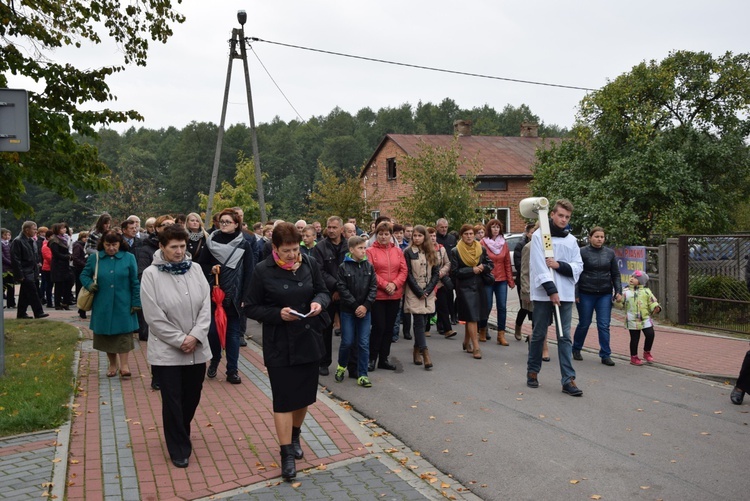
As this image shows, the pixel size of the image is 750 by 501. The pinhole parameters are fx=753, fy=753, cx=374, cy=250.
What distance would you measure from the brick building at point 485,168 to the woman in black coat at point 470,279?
2487 centimetres

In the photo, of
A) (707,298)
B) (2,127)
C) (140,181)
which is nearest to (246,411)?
(2,127)

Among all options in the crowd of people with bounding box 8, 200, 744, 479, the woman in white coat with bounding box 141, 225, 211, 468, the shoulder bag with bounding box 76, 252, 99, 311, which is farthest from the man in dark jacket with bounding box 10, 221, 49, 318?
the woman in white coat with bounding box 141, 225, 211, 468

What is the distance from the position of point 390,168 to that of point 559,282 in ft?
125

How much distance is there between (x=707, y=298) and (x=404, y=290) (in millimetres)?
6728

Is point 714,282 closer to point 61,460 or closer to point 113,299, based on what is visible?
point 113,299

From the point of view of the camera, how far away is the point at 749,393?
7.74m

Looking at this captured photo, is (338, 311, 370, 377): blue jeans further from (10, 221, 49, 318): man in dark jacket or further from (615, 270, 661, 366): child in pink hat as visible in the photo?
(10, 221, 49, 318): man in dark jacket

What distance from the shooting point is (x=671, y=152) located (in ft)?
59.0

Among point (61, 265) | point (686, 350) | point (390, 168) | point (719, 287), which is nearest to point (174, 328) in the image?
point (686, 350)

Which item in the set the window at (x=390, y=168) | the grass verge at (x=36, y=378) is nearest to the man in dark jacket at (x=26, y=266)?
the grass verge at (x=36, y=378)

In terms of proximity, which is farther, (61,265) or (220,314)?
(61,265)

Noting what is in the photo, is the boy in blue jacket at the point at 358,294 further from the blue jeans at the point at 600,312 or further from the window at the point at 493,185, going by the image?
the window at the point at 493,185

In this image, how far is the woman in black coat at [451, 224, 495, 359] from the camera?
10.6m

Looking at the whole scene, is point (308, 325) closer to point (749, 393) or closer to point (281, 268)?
point (281, 268)
